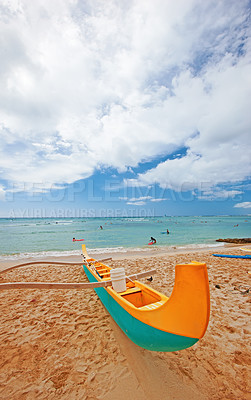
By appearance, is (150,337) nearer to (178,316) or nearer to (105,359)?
(178,316)

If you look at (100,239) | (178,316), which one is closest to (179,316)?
(178,316)

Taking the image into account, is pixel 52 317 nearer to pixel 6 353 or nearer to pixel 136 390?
pixel 6 353

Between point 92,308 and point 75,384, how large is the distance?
209cm

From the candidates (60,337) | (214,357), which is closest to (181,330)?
(214,357)

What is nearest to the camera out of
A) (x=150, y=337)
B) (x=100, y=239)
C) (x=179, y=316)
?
(x=179, y=316)

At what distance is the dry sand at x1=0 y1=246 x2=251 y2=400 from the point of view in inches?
94.6

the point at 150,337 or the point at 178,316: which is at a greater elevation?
the point at 178,316

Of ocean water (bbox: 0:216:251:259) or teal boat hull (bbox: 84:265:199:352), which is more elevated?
teal boat hull (bbox: 84:265:199:352)

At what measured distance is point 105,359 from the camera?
9.61 ft

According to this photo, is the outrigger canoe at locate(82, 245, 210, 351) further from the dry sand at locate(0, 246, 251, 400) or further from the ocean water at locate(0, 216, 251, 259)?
the ocean water at locate(0, 216, 251, 259)

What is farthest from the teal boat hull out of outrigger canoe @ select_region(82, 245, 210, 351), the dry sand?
the dry sand

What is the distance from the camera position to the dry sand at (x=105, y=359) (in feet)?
7.88

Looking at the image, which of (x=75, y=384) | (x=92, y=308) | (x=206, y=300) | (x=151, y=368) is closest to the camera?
(x=206, y=300)

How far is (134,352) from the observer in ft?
9.95
